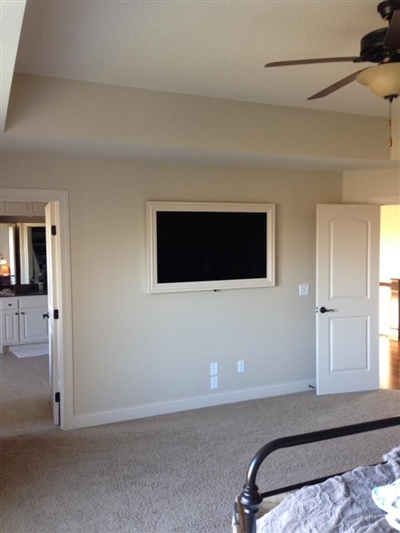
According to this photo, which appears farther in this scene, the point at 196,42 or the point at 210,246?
the point at 210,246

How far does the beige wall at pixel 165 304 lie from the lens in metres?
3.95

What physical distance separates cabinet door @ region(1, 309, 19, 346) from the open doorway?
5344 mm

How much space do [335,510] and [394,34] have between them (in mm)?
1868

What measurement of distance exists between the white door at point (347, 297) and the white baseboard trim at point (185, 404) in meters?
0.37

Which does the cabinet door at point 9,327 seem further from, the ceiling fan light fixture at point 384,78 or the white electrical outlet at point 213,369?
the ceiling fan light fixture at point 384,78

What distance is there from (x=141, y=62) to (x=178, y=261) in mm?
1877

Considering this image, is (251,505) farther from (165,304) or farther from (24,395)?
(24,395)

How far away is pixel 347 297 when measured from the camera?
484 centimetres

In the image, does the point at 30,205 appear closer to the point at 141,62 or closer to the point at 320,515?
the point at 141,62

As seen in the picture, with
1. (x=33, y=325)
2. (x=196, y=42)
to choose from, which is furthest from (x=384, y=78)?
(x=33, y=325)

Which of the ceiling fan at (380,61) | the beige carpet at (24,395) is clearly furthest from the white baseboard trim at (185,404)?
the ceiling fan at (380,61)

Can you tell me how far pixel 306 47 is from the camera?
265cm

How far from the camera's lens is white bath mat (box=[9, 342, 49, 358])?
6574 mm

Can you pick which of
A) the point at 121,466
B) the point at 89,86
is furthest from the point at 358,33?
the point at 121,466
